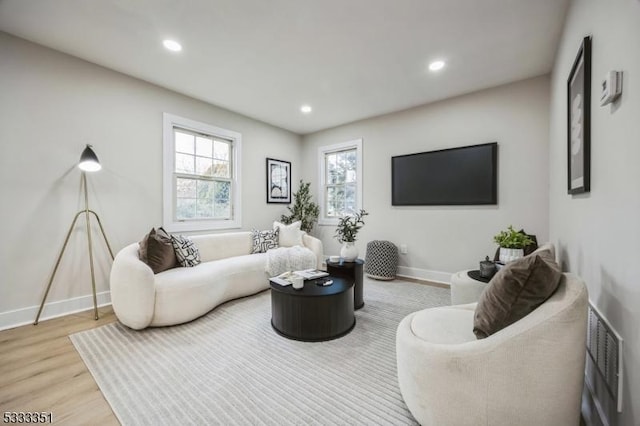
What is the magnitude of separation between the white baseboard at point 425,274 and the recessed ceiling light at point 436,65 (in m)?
2.73

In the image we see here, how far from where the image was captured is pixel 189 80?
3.24m

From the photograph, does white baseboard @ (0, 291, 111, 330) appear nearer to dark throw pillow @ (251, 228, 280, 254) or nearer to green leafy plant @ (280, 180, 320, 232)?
dark throw pillow @ (251, 228, 280, 254)

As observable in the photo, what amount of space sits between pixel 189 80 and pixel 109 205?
1.78 m

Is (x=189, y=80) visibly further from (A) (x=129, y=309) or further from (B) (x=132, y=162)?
(A) (x=129, y=309)

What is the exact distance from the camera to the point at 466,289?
88.0 inches

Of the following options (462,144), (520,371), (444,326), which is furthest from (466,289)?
(462,144)

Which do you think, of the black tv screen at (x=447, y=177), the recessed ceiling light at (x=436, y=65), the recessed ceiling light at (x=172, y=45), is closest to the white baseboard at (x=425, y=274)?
the black tv screen at (x=447, y=177)

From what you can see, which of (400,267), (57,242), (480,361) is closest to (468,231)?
(400,267)

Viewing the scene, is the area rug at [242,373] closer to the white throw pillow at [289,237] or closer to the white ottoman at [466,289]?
the white ottoman at [466,289]

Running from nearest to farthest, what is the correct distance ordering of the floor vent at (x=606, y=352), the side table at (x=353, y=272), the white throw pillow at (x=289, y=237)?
the floor vent at (x=606, y=352)
the side table at (x=353, y=272)
the white throw pillow at (x=289, y=237)

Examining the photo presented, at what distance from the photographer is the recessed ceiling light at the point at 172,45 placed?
250cm

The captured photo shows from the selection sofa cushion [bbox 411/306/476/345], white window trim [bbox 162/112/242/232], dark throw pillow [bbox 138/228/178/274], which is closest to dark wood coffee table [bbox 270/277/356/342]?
sofa cushion [bbox 411/306/476/345]

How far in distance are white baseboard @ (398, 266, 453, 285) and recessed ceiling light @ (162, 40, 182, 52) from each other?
→ 4086 millimetres

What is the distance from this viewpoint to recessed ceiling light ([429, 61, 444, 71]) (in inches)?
113
